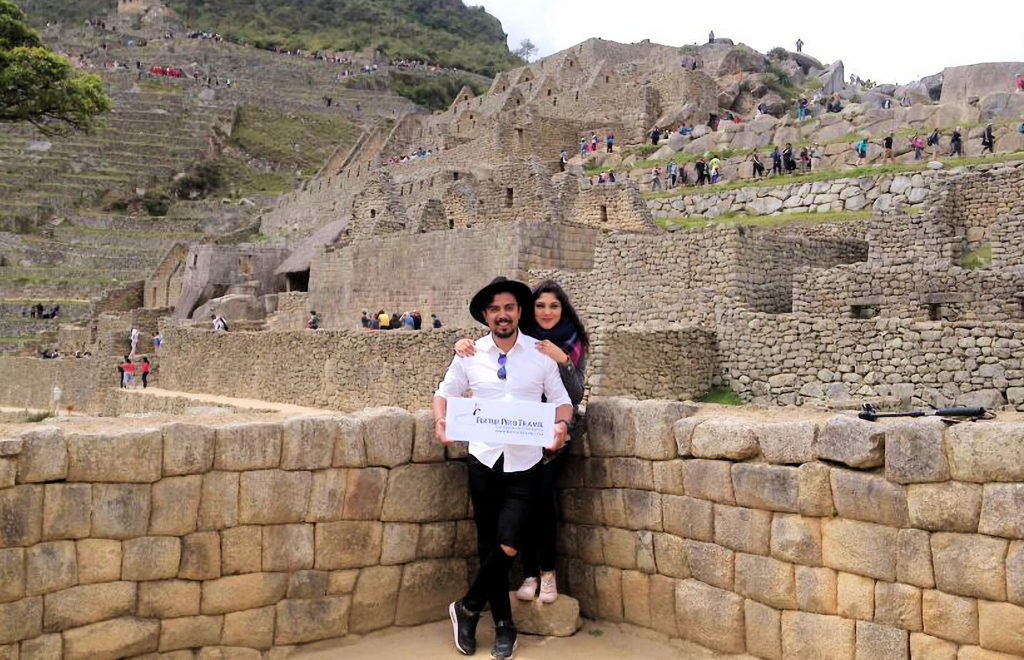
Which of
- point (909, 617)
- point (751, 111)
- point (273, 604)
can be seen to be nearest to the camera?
point (909, 617)

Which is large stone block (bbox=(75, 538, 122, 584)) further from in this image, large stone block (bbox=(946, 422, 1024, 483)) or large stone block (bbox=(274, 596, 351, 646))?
large stone block (bbox=(946, 422, 1024, 483))

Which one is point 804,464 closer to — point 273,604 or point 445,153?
point 273,604

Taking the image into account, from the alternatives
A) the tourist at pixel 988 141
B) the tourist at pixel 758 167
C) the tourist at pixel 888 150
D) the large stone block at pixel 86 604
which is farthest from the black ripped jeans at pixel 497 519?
the tourist at pixel 758 167

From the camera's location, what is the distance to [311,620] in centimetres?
610

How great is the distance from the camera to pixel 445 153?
38.9 meters

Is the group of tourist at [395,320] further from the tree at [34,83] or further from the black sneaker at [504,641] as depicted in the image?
the black sneaker at [504,641]

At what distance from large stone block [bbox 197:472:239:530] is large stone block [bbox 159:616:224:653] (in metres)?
0.50

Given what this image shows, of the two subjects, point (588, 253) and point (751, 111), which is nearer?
point (588, 253)

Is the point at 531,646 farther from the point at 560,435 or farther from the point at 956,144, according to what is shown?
the point at 956,144

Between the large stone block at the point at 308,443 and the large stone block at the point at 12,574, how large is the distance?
1.41 m

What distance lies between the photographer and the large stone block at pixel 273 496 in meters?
5.92

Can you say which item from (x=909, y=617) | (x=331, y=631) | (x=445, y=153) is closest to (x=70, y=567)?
(x=331, y=631)

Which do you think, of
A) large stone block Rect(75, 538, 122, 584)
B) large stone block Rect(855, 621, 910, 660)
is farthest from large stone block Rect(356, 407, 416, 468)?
large stone block Rect(855, 621, 910, 660)

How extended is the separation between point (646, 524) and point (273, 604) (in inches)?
86.1
